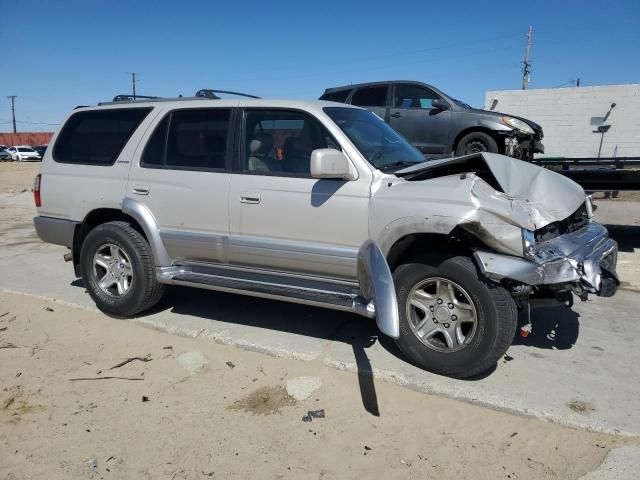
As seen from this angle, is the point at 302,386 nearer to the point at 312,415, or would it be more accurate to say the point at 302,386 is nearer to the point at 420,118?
the point at 312,415

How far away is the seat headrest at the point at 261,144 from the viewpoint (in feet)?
14.3

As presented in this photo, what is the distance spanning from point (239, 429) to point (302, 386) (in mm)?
Result: 643

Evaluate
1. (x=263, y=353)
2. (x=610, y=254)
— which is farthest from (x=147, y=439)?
(x=610, y=254)

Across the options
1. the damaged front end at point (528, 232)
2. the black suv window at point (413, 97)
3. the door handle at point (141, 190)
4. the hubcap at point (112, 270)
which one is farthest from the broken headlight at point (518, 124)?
the hubcap at point (112, 270)

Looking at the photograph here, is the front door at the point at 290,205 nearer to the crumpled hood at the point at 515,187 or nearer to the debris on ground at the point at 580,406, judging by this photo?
the crumpled hood at the point at 515,187

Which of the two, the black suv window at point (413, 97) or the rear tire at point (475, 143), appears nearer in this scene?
the rear tire at point (475, 143)

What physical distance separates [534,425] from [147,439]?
2323 millimetres

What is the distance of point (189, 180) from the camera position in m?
4.51

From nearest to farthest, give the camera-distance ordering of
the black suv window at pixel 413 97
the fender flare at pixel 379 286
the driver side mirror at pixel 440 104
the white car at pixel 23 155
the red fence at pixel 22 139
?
the fender flare at pixel 379 286 < the driver side mirror at pixel 440 104 < the black suv window at pixel 413 97 < the white car at pixel 23 155 < the red fence at pixel 22 139

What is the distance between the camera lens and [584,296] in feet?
11.2

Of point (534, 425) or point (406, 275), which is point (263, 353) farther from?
point (534, 425)

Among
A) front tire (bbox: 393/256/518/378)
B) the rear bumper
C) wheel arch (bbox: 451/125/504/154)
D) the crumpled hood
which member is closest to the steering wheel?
the crumpled hood

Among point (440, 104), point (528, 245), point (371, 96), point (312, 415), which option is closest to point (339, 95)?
point (371, 96)

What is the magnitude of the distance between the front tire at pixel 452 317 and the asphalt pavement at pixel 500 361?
17cm
